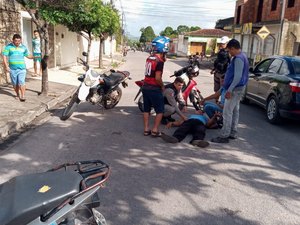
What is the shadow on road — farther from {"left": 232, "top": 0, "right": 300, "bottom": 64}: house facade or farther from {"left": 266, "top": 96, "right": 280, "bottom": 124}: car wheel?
{"left": 232, "top": 0, "right": 300, "bottom": 64}: house facade

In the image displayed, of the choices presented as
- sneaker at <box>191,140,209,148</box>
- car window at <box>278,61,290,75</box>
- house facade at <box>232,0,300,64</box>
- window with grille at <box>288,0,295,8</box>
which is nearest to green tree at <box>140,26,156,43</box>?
house facade at <box>232,0,300,64</box>

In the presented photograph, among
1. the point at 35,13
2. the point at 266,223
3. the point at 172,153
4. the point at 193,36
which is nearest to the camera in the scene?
the point at 266,223

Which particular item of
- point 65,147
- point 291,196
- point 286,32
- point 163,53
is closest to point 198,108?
point 163,53

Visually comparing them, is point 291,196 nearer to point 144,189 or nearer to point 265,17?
point 144,189

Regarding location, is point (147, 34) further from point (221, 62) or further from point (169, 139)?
point (169, 139)

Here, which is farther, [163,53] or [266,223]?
[163,53]

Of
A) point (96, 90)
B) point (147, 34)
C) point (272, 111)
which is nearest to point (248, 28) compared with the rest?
point (272, 111)

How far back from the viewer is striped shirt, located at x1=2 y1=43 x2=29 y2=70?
8.24 m

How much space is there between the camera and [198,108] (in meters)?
8.60

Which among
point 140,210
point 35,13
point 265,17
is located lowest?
point 140,210

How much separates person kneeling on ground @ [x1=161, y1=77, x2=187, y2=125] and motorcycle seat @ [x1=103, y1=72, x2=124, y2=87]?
1649 mm

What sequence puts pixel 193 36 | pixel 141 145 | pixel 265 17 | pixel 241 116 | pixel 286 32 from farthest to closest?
pixel 193 36 → pixel 265 17 → pixel 286 32 → pixel 241 116 → pixel 141 145

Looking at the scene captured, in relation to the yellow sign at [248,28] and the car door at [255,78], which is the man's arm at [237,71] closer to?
the car door at [255,78]

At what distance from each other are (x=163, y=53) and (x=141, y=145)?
171 cm
